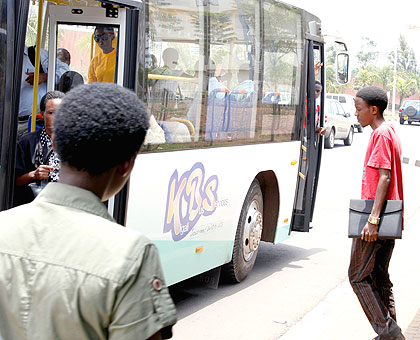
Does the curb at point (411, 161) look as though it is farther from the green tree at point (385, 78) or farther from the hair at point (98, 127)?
the green tree at point (385, 78)

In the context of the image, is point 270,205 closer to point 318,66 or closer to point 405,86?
A: point 318,66

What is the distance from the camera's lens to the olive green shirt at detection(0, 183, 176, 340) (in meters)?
1.57

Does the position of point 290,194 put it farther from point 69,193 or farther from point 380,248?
point 69,193

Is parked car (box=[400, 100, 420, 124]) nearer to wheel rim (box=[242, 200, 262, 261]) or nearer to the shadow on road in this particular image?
the shadow on road

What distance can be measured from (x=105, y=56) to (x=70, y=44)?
1188 millimetres

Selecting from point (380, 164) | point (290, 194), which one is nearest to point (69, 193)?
point (380, 164)

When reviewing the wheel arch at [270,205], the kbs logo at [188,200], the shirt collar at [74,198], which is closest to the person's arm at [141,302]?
the shirt collar at [74,198]

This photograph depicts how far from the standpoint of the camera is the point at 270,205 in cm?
770

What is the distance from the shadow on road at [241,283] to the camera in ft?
21.0

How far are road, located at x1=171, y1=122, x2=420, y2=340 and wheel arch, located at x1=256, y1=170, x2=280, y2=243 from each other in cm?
42

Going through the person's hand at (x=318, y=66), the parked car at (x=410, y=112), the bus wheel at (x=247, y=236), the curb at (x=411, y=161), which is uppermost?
the parked car at (x=410, y=112)

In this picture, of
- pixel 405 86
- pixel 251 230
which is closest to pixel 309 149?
pixel 251 230

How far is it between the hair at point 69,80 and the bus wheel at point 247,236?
203cm

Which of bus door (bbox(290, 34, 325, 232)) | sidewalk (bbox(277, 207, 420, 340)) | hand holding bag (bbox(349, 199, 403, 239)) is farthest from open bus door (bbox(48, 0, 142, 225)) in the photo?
bus door (bbox(290, 34, 325, 232))
